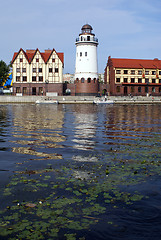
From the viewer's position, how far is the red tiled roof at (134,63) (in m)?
90.3

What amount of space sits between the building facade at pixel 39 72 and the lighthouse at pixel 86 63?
222 inches

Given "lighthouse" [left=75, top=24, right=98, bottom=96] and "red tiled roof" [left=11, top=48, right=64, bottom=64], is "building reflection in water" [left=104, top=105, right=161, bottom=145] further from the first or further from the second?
"red tiled roof" [left=11, top=48, right=64, bottom=64]

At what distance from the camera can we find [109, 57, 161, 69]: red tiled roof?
3556 inches

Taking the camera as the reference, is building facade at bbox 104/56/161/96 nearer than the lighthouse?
No

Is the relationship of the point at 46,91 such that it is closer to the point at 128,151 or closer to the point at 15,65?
the point at 15,65

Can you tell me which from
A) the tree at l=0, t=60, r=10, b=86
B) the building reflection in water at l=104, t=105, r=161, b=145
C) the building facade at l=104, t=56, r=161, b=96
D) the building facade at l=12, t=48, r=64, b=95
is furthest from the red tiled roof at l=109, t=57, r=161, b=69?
the building reflection in water at l=104, t=105, r=161, b=145

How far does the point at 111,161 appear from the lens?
1037cm

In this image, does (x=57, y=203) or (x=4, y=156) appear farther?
(x=4, y=156)

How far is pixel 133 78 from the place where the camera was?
90125mm

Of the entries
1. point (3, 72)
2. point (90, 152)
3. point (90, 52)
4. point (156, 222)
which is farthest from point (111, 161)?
point (3, 72)

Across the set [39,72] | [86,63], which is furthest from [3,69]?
[86,63]

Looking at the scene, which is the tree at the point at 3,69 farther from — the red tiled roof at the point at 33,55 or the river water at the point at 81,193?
the river water at the point at 81,193

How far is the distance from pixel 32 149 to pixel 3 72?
82.2 metres

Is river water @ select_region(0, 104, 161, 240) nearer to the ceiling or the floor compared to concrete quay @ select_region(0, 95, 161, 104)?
nearer to the floor
